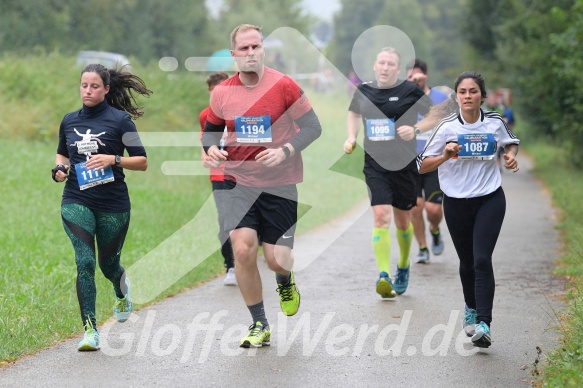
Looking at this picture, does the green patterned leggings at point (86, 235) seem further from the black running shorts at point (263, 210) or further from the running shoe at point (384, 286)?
the running shoe at point (384, 286)

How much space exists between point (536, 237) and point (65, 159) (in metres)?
8.75

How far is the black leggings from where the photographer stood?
7.04 metres

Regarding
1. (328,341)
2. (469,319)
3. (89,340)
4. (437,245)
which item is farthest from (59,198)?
(469,319)

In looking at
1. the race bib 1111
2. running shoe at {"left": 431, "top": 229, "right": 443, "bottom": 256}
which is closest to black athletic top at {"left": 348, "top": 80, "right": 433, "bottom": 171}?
running shoe at {"left": 431, "top": 229, "right": 443, "bottom": 256}

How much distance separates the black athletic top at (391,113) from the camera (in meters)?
9.55

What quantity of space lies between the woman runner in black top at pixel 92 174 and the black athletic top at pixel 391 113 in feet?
9.28

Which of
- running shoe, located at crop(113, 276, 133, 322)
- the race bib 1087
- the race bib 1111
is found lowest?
running shoe, located at crop(113, 276, 133, 322)

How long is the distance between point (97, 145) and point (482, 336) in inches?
114

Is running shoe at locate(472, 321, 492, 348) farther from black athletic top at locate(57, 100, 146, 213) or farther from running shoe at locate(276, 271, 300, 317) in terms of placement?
black athletic top at locate(57, 100, 146, 213)

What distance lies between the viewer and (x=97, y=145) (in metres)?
7.17

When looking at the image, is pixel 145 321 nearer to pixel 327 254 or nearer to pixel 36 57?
pixel 327 254

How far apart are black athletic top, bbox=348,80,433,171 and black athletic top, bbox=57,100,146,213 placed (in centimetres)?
283

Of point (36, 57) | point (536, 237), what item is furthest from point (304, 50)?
point (536, 237)

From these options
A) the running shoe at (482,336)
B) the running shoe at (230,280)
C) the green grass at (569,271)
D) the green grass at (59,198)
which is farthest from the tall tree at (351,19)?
the running shoe at (482,336)
